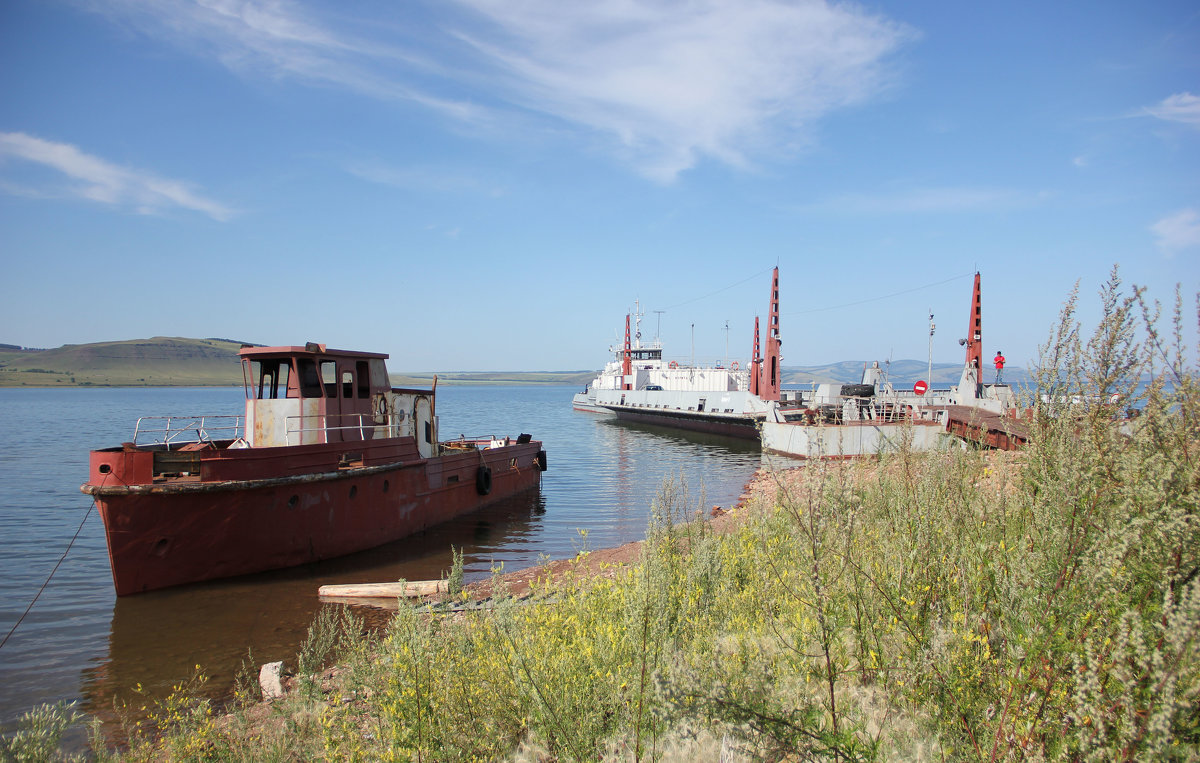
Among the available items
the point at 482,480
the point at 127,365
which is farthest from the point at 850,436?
the point at 127,365

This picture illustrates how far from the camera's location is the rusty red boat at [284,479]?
9680mm

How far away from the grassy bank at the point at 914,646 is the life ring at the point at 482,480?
39.9ft

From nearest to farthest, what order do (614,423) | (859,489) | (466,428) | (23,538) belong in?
(859,489) < (23,538) < (466,428) < (614,423)

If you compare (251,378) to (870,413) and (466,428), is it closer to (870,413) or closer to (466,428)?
(870,413)

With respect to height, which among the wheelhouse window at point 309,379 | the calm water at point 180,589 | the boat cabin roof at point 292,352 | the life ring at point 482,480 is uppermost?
the boat cabin roof at point 292,352

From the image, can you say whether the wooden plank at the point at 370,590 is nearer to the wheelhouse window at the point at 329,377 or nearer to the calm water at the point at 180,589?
the calm water at the point at 180,589

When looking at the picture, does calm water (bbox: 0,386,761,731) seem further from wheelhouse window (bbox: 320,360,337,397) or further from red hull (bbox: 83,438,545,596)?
wheelhouse window (bbox: 320,360,337,397)

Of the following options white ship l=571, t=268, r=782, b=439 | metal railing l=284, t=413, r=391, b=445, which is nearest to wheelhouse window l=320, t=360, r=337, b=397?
metal railing l=284, t=413, r=391, b=445

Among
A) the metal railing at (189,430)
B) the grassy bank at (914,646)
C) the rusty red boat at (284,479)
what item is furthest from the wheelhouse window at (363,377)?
the grassy bank at (914,646)

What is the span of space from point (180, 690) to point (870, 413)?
93.0ft

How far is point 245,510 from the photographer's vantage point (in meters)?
10.5

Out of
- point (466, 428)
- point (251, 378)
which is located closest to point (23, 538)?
point (251, 378)

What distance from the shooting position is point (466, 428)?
158 ft

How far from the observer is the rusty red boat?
9680mm
